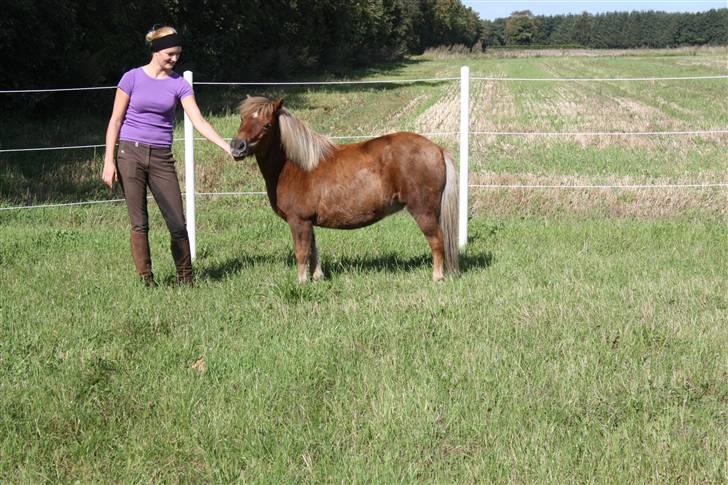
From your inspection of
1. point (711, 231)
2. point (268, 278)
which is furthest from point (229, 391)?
point (711, 231)

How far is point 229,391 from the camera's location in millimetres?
4594

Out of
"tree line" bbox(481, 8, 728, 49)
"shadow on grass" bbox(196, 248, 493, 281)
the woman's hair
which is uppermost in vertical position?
"tree line" bbox(481, 8, 728, 49)

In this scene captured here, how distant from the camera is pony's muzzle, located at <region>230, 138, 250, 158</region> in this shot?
6250mm

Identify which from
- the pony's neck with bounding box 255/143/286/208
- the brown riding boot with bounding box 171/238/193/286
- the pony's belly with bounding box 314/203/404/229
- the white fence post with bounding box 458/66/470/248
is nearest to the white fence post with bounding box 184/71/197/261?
the brown riding boot with bounding box 171/238/193/286

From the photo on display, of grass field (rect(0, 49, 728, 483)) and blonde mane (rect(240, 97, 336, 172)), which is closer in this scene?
grass field (rect(0, 49, 728, 483))

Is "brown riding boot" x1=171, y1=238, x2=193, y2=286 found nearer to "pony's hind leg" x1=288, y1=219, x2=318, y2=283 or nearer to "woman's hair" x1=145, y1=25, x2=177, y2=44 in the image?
"pony's hind leg" x1=288, y1=219, x2=318, y2=283

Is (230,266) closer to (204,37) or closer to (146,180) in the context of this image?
(146,180)

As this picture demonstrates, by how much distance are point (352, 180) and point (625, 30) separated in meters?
154

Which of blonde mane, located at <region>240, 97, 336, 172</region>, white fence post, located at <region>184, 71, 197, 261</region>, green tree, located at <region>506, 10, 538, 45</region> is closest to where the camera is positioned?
blonde mane, located at <region>240, 97, 336, 172</region>

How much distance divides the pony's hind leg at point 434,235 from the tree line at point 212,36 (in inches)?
579

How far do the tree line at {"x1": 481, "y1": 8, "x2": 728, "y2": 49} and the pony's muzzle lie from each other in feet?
481

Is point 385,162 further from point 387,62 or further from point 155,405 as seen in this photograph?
point 387,62

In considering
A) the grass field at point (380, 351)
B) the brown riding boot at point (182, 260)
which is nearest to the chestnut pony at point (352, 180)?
the grass field at point (380, 351)

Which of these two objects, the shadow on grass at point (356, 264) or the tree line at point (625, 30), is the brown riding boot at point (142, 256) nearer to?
the shadow on grass at point (356, 264)
